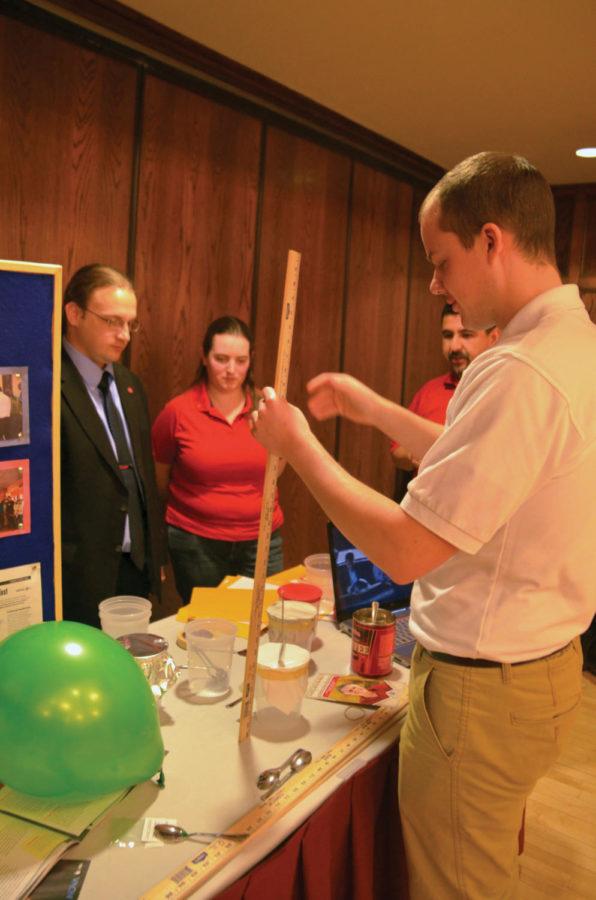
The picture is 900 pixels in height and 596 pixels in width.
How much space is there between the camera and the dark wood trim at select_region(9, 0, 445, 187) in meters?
2.68

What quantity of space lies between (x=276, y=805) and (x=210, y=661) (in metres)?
0.39

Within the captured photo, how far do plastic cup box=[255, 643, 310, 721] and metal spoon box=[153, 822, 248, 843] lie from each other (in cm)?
31

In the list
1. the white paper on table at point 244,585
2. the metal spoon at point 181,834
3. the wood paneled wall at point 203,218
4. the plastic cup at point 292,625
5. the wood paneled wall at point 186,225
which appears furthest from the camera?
the wood paneled wall at point 186,225

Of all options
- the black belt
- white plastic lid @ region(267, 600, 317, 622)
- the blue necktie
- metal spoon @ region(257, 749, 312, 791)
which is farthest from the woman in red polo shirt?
the black belt

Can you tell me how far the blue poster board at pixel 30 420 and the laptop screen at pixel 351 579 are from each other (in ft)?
2.26

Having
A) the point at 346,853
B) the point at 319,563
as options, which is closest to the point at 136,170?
the point at 319,563

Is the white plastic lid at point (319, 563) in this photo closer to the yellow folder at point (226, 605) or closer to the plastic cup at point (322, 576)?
the plastic cup at point (322, 576)

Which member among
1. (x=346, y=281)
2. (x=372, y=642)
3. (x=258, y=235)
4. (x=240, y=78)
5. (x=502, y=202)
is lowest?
(x=372, y=642)

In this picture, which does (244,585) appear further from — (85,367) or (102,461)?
(85,367)

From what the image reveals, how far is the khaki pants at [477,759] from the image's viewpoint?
3.62 ft

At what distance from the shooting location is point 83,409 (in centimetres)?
228

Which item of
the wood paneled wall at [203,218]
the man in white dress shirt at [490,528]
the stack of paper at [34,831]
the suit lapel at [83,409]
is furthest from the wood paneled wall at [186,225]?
the stack of paper at [34,831]

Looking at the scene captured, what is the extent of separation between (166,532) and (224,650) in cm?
160

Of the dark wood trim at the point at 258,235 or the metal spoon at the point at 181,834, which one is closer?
the metal spoon at the point at 181,834
